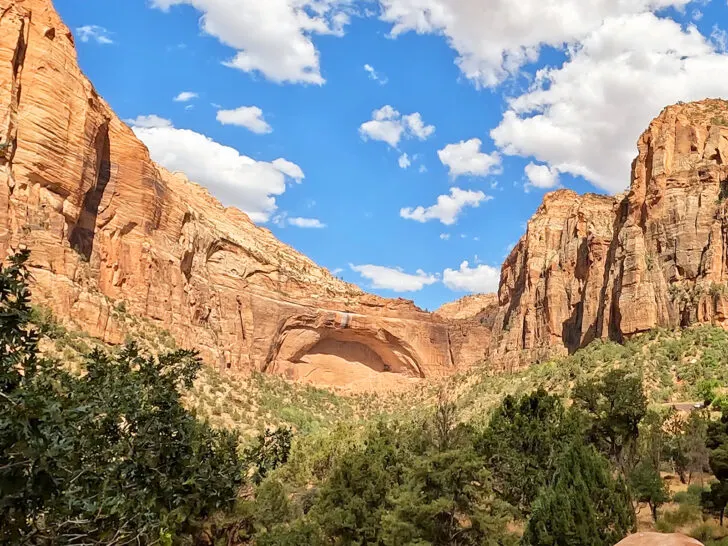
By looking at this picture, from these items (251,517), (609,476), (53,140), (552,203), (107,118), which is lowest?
(251,517)

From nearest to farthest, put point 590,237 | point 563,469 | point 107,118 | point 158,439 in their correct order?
1. point 158,439
2. point 563,469
3. point 107,118
4. point 590,237

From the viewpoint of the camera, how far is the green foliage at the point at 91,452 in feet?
17.5

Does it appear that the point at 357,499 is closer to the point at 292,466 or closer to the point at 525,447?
the point at 525,447

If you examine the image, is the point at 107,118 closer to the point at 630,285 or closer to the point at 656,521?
the point at 656,521

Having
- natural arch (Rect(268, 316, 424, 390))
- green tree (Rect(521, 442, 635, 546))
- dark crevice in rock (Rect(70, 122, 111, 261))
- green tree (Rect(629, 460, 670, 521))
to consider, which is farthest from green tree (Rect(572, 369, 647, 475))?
natural arch (Rect(268, 316, 424, 390))

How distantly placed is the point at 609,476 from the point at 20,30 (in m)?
42.0

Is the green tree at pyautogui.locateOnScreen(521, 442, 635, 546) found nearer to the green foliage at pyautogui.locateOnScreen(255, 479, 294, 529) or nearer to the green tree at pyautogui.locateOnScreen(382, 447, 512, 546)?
the green tree at pyautogui.locateOnScreen(382, 447, 512, 546)

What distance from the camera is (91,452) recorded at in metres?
9.44

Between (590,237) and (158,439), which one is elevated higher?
(590,237)

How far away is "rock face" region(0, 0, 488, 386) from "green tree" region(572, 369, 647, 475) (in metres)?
31.1

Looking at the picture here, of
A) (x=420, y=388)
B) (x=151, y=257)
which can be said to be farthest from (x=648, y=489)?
(x=420, y=388)

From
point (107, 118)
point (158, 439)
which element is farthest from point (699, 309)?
point (158, 439)

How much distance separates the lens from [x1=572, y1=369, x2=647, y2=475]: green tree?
27344mm

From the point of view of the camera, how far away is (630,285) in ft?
212
